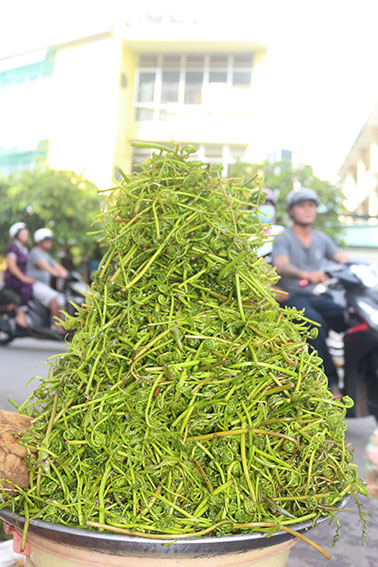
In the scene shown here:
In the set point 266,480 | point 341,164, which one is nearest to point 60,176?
point 266,480

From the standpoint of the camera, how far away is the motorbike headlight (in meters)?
4.20

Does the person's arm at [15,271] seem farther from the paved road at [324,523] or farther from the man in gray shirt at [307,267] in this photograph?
the man in gray shirt at [307,267]

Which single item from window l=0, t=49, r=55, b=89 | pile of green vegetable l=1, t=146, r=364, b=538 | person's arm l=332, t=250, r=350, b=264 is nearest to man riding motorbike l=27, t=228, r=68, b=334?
person's arm l=332, t=250, r=350, b=264

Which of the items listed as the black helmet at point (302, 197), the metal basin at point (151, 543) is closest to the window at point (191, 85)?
the black helmet at point (302, 197)

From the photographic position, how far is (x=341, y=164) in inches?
1902

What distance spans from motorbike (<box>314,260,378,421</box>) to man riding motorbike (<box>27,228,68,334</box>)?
5770 millimetres

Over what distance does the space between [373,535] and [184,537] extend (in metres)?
2.13

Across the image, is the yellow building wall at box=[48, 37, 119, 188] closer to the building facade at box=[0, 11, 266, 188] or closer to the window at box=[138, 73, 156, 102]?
the building facade at box=[0, 11, 266, 188]

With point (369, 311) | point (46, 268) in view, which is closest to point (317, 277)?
point (369, 311)

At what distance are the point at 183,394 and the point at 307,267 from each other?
12.7 ft

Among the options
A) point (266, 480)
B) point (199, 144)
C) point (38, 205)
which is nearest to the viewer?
point (266, 480)

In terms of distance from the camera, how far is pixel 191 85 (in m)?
25.8

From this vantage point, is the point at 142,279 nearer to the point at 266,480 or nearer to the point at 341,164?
the point at 266,480

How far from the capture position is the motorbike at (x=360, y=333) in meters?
4.25
